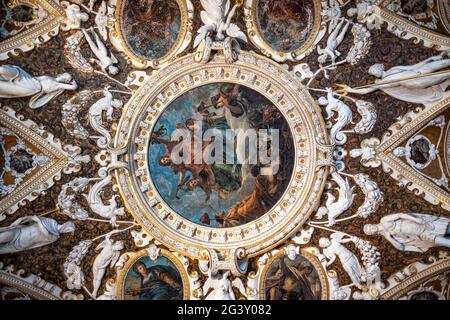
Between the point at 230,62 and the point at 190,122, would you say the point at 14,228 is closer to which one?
the point at 190,122

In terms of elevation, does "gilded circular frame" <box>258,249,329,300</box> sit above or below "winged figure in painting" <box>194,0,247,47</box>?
below

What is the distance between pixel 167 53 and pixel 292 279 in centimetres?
705

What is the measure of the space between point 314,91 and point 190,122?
11.6 ft

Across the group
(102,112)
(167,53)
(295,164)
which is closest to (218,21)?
(167,53)

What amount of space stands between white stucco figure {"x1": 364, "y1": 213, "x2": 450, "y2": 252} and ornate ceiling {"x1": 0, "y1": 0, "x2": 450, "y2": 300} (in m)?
0.06

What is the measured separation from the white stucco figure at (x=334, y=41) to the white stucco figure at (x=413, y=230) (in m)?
Result: 4.54

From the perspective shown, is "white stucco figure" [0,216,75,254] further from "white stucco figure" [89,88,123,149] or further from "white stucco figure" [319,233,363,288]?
"white stucco figure" [319,233,363,288]

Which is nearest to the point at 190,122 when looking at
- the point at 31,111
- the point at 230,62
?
the point at 230,62

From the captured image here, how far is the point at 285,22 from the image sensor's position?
48.2 ft

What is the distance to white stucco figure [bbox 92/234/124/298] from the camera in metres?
14.4

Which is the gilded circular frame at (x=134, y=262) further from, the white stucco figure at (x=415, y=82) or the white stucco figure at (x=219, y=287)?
the white stucco figure at (x=415, y=82)

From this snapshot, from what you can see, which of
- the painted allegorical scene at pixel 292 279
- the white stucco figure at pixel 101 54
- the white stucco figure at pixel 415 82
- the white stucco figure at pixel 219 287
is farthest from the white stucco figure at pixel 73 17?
the painted allegorical scene at pixel 292 279

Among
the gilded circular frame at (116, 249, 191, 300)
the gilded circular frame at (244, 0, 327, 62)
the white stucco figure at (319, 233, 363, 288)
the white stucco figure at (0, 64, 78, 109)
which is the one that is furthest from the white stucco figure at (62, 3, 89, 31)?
the white stucco figure at (319, 233, 363, 288)

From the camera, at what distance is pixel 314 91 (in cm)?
1466
